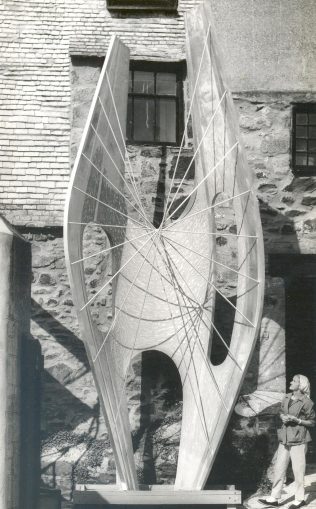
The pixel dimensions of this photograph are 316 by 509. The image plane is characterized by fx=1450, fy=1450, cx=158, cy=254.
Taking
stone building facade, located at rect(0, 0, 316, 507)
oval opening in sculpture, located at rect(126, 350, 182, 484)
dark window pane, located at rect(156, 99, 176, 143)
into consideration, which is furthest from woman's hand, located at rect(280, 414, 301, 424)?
dark window pane, located at rect(156, 99, 176, 143)

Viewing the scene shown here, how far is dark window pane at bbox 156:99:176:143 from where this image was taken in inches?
711

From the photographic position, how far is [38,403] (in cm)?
1725

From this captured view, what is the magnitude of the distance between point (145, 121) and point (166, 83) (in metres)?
0.56

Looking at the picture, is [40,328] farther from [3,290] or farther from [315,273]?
[315,273]

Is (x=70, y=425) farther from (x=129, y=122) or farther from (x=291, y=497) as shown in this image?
(x=129, y=122)

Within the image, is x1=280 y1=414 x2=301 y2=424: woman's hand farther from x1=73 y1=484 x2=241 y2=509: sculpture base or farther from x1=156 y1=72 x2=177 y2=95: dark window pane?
x1=156 y1=72 x2=177 y2=95: dark window pane

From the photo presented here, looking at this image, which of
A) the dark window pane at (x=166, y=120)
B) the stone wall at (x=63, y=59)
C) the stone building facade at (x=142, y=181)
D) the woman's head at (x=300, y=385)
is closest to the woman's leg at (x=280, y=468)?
the woman's head at (x=300, y=385)

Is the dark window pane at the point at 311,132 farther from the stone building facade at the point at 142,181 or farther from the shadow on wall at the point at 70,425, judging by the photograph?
the shadow on wall at the point at 70,425

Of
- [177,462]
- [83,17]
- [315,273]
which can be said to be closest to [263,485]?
[177,462]

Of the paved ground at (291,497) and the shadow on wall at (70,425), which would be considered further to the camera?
the shadow on wall at (70,425)

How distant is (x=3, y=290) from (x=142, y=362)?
2.31 m

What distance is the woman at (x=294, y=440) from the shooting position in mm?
16000

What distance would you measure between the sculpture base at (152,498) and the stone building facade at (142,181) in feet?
4.42

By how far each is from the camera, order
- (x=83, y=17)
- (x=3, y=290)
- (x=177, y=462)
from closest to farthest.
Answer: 1. (x=3, y=290)
2. (x=177, y=462)
3. (x=83, y=17)
